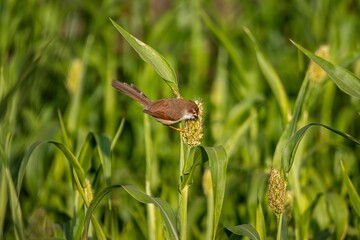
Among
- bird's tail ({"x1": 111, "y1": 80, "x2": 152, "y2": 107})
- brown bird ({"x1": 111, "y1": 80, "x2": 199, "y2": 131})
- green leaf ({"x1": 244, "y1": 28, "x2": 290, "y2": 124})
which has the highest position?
green leaf ({"x1": 244, "y1": 28, "x2": 290, "y2": 124})

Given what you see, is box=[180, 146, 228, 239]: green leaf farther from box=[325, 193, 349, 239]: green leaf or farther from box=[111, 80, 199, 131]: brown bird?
box=[325, 193, 349, 239]: green leaf

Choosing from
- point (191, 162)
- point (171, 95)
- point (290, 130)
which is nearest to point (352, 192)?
point (290, 130)

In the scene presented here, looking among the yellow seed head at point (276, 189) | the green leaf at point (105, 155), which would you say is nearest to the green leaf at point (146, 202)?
the yellow seed head at point (276, 189)

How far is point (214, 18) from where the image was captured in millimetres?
4230

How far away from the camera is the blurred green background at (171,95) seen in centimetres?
278

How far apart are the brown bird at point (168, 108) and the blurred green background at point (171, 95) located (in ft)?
1.10

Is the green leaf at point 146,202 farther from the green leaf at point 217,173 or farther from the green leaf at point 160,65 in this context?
the green leaf at point 160,65

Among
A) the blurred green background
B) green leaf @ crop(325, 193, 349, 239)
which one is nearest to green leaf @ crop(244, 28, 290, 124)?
the blurred green background

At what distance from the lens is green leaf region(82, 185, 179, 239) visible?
6.38 feet

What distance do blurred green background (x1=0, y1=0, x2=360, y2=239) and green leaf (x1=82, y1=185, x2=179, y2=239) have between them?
258mm

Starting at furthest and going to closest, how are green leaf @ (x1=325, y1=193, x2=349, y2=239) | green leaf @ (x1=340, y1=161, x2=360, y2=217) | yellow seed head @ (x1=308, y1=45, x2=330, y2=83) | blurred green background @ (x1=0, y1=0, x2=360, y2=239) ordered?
blurred green background @ (x1=0, y1=0, x2=360, y2=239) < yellow seed head @ (x1=308, y1=45, x2=330, y2=83) < green leaf @ (x1=325, y1=193, x2=349, y2=239) < green leaf @ (x1=340, y1=161, x2=360, y2=217)

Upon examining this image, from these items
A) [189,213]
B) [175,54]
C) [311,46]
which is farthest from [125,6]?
[189,213]

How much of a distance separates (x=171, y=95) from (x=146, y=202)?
1869 mm

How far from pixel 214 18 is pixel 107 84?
0.75 m
